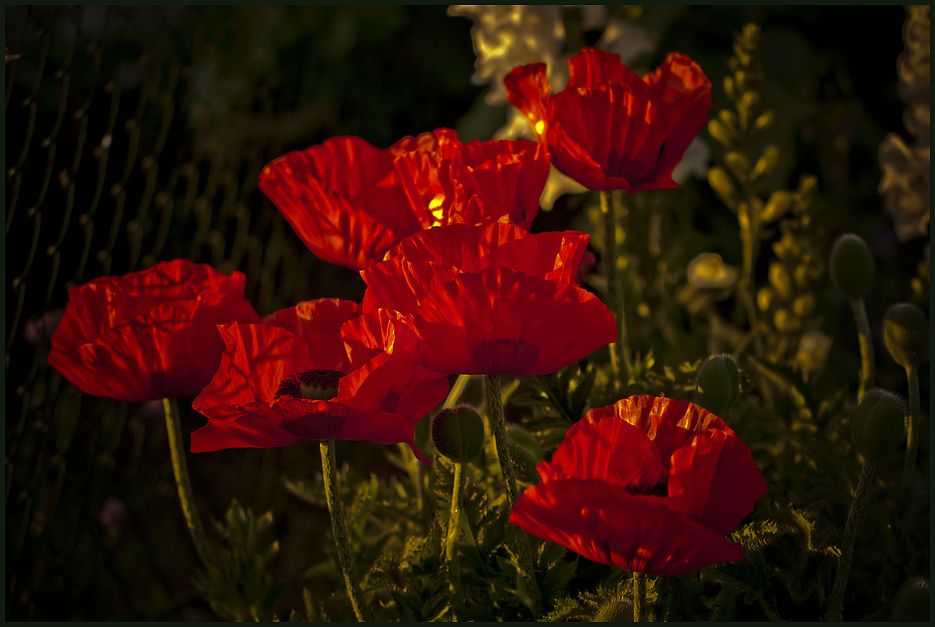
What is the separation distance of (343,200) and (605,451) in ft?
0.69

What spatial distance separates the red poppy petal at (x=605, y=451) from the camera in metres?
0.29

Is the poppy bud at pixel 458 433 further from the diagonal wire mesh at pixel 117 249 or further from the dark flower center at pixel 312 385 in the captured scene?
the diagonal wire mesh at pixel 117 249

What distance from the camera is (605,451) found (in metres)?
0.29

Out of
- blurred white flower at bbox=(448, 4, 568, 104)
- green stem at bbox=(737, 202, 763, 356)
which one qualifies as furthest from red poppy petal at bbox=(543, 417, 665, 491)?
blurred white flower at bbox=(448, 4, 568, 104)

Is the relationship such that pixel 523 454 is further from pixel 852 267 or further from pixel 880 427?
pixel 852 267

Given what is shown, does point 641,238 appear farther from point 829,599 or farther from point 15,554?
point 15,554

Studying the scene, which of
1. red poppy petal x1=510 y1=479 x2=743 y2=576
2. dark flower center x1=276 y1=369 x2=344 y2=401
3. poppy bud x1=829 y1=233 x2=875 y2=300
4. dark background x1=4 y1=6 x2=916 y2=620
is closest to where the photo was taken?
red poppy petal x1=510 y1=479 x2=743 y2=576

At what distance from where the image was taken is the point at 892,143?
0.77 m

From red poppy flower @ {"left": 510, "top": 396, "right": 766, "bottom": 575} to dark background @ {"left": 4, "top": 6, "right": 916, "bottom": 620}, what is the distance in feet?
2.13

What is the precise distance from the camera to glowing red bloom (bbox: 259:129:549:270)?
1.23ft

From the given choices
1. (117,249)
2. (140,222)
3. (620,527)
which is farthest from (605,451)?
(117,249)

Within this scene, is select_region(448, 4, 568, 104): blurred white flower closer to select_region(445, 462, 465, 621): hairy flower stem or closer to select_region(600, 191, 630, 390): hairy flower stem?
select_region(600, 191, 630, 390): hairy flower stem

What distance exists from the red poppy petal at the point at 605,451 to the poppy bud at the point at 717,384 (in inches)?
4.1

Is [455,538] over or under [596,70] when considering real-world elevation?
under
